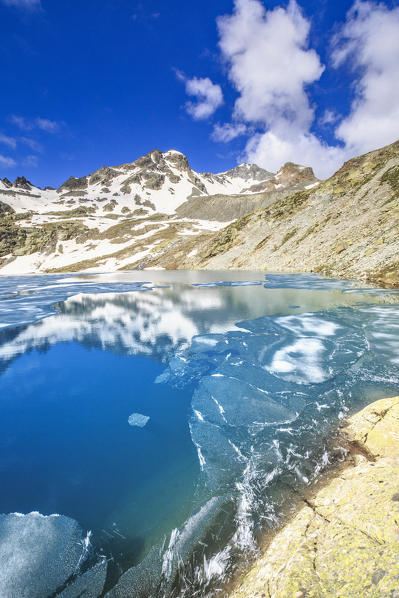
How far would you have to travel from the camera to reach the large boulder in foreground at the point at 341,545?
7.49 feet

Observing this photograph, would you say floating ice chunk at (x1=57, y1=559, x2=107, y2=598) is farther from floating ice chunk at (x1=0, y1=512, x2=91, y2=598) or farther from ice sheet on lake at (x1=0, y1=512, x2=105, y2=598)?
floating ice chunk at (x1=0, y1=512, x2=91, y2=598)

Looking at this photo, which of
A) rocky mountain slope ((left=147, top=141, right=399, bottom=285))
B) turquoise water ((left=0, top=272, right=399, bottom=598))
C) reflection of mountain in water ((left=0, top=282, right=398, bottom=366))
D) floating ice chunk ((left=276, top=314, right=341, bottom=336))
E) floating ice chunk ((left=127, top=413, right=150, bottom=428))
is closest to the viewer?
turquoise water ((left=0, top=272, right=399, bottom=598))

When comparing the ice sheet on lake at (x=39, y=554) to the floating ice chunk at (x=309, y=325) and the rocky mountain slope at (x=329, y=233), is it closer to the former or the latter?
the floating ice chunk at (x=309, y=325)

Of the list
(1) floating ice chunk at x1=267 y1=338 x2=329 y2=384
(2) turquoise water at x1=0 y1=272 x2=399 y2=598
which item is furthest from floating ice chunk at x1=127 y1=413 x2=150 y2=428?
(1) floating ice chunk at x1=267 y1=338 x2=329 y2=384

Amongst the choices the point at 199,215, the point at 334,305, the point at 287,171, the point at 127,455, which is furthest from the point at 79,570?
the point at 287,171

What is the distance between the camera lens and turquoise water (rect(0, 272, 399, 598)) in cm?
323

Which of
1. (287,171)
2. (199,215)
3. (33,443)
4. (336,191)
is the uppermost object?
(287,171)

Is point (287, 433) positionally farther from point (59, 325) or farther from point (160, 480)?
point (59, 325)

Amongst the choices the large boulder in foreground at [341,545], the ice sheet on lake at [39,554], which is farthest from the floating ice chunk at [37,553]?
the large boulder in foreground at [341,545]

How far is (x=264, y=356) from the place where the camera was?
938 centimetres

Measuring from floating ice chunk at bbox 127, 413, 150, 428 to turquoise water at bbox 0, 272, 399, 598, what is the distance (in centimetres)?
2

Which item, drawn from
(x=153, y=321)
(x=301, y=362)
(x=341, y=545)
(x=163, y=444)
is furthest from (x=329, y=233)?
(x=341, y=545)

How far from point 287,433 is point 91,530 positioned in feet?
12.2

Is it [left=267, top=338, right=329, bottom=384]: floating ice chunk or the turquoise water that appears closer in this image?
the turquoise water
